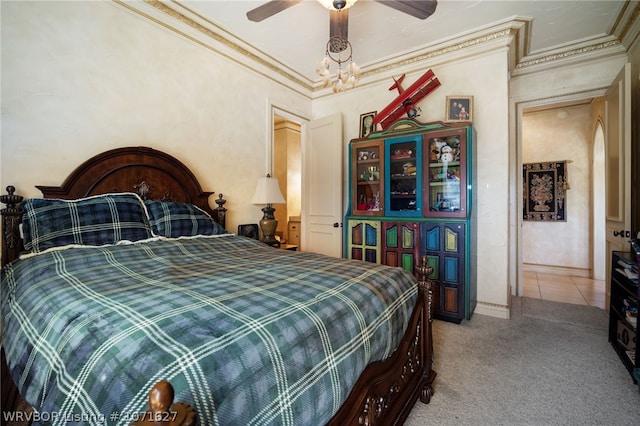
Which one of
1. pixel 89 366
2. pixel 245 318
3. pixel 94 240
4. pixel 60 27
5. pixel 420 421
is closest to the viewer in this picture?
pixel 89 366

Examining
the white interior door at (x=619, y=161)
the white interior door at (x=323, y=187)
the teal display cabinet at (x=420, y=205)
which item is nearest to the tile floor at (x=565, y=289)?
the white interior door at (x=619, y=161)

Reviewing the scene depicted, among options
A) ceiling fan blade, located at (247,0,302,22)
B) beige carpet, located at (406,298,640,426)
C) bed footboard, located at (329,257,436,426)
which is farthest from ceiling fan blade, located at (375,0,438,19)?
beige carpet, located at (406,298,640,426)

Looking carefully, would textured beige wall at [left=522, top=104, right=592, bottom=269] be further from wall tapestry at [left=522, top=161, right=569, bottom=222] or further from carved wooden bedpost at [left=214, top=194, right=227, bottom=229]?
carved wooden bedpost at [left=214, top=194, right=227, bottom=229]

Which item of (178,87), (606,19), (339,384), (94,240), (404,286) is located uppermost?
(606,19)

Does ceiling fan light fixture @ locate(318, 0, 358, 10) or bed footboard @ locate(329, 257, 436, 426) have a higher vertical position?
ceiling fan light fixture @ locate(318, 0, 358, 10)

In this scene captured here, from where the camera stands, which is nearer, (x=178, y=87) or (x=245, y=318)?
(x=245, y=318)

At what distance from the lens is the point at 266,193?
304 cm

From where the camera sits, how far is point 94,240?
170cm

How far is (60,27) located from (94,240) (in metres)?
1.48

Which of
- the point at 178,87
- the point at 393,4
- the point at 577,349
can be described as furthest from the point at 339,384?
the point at 178,87

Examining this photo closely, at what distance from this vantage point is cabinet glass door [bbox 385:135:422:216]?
2.91m

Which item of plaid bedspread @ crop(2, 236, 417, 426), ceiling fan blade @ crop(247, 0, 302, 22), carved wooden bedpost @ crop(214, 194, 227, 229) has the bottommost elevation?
plaid bedspread @ crop(2, 236, 417, 426)

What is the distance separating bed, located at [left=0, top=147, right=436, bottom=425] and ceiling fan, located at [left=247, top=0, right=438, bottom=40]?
4.99 ft

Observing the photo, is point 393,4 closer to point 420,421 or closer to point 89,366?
point 89,366
